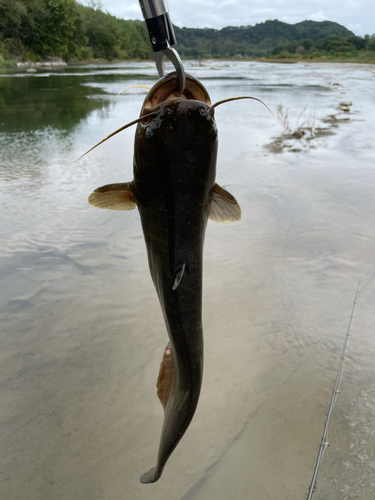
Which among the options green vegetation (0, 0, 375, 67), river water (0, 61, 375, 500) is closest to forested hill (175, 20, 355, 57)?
green vegetation (0, 0, 375, 67)

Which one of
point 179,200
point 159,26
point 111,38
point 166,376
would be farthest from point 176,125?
point 111,38

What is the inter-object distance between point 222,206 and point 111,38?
71575mm

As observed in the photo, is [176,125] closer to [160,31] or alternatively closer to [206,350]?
[160,31]

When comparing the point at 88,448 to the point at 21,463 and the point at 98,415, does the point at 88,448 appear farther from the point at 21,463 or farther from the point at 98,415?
the point at 21,463

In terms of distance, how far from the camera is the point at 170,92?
2.95ft

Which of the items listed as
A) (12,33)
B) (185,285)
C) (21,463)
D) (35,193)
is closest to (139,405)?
(21,463)

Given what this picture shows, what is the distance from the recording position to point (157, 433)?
2035mm

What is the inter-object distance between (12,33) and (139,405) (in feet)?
175

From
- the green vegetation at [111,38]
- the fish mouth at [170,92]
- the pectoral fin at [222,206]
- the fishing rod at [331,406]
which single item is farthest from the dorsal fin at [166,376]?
the green vegetation at [111,38]

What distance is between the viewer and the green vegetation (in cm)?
4300

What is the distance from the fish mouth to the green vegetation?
731 inches

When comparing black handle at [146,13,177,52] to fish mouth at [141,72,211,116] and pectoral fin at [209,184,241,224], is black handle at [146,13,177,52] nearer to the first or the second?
fish mouth at [141,72,211,116]

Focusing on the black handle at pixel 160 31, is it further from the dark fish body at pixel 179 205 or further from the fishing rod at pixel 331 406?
the fishing rod at pixel 331 406

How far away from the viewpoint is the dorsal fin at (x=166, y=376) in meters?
1.34
